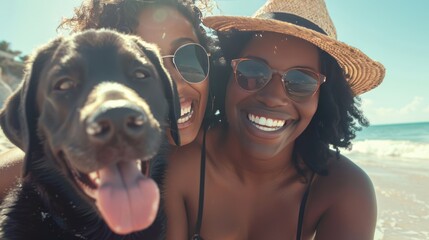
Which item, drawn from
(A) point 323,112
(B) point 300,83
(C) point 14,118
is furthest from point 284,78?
(C) point 14,118

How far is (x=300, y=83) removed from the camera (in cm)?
340

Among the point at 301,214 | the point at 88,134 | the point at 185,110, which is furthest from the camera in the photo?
the point at 301,214

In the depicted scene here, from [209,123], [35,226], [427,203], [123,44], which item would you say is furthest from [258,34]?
[427,203]

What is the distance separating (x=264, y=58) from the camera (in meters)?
3.46

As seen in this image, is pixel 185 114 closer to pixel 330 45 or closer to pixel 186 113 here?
pixel 186 113

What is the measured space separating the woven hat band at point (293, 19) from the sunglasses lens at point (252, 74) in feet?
1.45

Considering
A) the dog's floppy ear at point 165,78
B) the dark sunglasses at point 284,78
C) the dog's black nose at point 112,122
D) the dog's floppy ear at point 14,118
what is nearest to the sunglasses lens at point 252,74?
the dark sunglasses at point 284,78

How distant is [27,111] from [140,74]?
27.3 inches

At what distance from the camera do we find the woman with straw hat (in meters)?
3.45

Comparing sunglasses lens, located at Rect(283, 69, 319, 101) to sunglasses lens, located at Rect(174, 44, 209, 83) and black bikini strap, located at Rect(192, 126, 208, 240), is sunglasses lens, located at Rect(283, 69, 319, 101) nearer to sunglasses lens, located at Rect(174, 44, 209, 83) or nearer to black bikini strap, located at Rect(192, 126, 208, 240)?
sunglasses lens, located at Rect(174, 44, 209, 83)

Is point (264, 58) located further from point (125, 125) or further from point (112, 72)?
point (125, 125)

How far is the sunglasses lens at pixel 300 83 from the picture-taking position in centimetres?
339

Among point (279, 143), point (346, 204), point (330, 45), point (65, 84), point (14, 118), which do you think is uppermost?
point (65, 84)

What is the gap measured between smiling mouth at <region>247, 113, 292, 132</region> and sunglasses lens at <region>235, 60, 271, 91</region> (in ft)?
0.79
